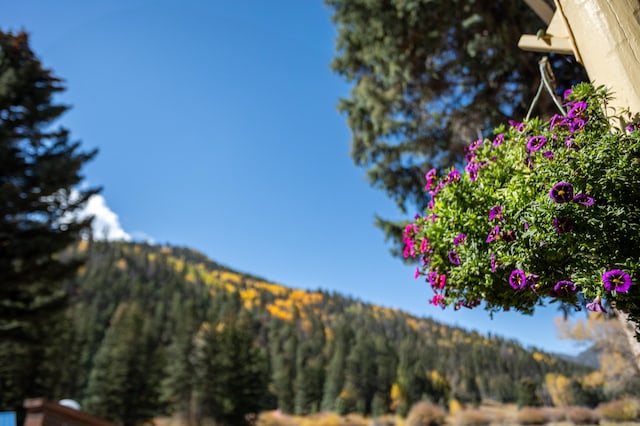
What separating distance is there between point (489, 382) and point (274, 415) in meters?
33.7

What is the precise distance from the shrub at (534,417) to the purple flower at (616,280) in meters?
27.2

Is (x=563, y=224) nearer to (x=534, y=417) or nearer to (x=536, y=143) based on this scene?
(x=536, y=143)

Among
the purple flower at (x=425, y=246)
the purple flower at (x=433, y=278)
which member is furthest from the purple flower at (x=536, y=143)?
the purple flower at (x=433, y=278)

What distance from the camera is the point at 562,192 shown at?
4.91 feet

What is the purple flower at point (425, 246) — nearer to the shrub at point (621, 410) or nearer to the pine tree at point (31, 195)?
the pine tree at point (31, 195)

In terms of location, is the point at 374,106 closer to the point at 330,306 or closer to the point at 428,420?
the point at 428,420

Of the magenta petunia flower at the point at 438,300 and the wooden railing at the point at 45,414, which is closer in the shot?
the magenta petunia flower at the point at 438,300

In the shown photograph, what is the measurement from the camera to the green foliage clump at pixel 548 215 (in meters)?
1.50

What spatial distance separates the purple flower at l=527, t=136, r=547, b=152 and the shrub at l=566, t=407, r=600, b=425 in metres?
17.7

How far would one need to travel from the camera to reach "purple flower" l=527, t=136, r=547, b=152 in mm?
1771

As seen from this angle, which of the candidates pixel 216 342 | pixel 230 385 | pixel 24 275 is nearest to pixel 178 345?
pixel 216 342

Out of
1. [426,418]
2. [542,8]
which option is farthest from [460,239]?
[426,418]

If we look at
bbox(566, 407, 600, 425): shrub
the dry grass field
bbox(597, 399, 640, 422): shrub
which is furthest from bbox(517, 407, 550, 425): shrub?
bbox(597, 399, 640, 422): shrub

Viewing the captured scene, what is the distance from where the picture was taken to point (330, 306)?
142 meters
